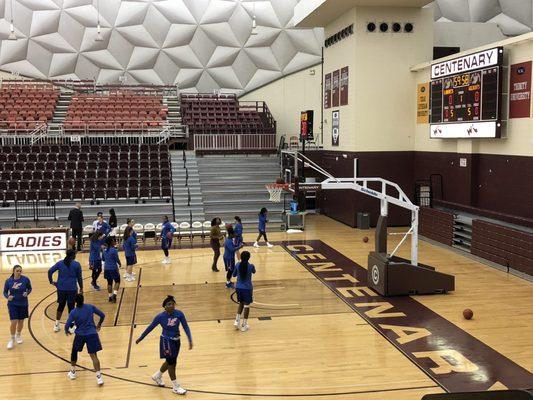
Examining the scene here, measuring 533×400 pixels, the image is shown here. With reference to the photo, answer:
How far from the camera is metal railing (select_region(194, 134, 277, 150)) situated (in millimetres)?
31547

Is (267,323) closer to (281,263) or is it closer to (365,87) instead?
(281,263)

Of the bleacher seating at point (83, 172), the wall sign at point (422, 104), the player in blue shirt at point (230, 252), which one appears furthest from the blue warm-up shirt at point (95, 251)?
the wall sign at point (422, 104)

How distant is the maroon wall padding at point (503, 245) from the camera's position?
15984 millimetres

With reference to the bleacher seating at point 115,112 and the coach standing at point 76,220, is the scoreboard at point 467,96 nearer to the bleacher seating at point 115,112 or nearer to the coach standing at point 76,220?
the coach standing at point 76,220

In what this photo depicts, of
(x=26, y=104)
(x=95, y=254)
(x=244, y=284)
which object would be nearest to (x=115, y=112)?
(x=26, y=104)

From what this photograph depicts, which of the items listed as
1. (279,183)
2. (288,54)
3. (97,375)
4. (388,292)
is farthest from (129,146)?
(97,375)

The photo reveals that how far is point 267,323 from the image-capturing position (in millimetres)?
12242

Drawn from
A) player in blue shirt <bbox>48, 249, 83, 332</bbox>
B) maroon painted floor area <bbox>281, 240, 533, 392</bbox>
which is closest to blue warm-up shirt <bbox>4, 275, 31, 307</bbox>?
player in blue shirt <bbox>48, 249, 83, 332</bbox>

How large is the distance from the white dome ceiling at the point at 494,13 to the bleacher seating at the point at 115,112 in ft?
55.8

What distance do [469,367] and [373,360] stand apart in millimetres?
1550

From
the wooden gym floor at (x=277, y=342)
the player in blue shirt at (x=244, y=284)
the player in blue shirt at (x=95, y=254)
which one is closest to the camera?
the wooden gym floor at (x=277, y=342)

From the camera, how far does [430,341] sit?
36.1 ft

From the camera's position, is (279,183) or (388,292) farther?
(279,183)

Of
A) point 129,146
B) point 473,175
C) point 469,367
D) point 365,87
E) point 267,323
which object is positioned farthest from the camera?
point 129,146
